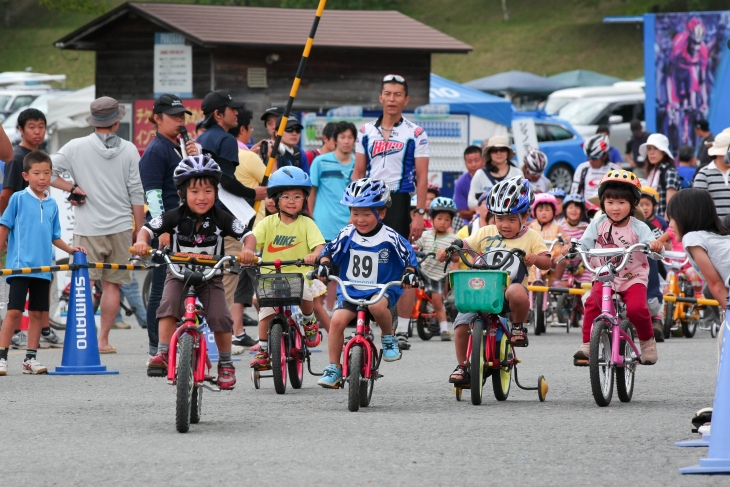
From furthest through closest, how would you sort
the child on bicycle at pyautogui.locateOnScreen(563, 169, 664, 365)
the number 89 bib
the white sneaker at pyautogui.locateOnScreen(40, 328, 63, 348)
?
1. the white sneaker at pyautogui.locateOnScreen(40, 328, 63, 348)
2. the child on bicycle at pyautogui.locateOnScreen(563, 169, 664, 365)
3. the number 89 bib

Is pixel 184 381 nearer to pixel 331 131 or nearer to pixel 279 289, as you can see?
pixel 279 289

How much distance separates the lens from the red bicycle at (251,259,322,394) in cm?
940

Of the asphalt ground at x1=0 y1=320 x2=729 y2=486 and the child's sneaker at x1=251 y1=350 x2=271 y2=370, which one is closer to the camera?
the asphalt ground at x1=0 y1=320 x2=729 y2=486

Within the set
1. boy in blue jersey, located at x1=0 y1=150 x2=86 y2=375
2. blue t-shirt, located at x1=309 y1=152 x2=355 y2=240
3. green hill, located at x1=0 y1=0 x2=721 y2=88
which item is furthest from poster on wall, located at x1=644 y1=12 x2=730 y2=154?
green hill, located at x1=0 y1=0 x2=721 y2=88

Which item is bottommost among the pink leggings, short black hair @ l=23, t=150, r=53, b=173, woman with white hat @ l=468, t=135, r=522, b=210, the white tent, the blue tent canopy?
the pink leggings

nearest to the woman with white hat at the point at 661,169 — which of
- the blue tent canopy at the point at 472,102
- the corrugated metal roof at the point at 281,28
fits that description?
the corrugated metal roof at the point at 281,28

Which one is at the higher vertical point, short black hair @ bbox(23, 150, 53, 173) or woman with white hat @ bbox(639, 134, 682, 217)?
woman with white hat @ bbox(639, 134, 682, 217)

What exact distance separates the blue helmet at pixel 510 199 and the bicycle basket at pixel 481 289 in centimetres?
78

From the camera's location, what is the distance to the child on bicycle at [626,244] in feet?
30.9

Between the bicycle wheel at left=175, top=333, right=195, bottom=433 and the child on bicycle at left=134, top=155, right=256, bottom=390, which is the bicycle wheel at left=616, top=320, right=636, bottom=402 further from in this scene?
the bicycle wheel at left=175, top=333, right=195, bottom=433

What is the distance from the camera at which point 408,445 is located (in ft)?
23.7

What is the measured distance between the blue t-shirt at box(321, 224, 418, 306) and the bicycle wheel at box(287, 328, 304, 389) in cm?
61

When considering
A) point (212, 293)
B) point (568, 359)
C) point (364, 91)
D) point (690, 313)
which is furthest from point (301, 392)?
point (364, 91)

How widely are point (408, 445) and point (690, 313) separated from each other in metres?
9.16
